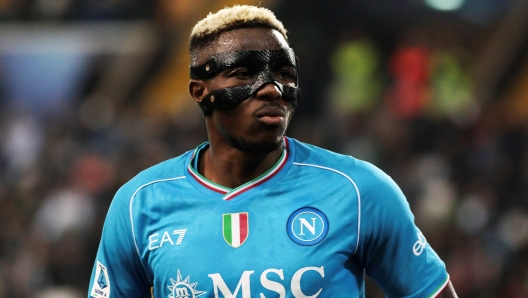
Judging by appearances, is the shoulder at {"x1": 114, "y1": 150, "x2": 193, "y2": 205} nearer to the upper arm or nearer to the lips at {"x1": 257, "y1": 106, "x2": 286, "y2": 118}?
the lips at {"x1": 257, "y1": 106, "x2": 286, "y2": 118}

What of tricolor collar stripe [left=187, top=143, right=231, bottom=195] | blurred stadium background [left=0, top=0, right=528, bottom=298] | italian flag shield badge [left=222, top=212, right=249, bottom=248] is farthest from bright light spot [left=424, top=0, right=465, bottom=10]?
italian flag shield badge [left=222, top=212, right=249, bottom=248]

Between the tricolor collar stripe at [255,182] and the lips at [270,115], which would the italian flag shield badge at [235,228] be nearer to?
the tricolor collar stripe at [255,182]

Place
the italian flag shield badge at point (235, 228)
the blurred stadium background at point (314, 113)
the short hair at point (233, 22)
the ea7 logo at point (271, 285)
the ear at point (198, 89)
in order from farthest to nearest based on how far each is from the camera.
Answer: the blurred stadium background at point (314, 113), the ear at point (198, 89), the short hair at point (233, 22), the italian flag shield badge at point (235, 228), the ea7 logo at point (271, 285)

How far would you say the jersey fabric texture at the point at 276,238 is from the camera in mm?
2984

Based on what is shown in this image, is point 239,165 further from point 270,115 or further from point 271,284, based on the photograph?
point 271,284

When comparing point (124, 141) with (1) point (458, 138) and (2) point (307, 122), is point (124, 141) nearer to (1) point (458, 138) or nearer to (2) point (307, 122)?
(2) point (307, 122)

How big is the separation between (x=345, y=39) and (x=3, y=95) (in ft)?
16.9

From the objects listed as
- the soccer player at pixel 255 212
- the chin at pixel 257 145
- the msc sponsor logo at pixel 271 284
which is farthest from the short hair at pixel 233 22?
the msc sponsor logo at pixel 271 284

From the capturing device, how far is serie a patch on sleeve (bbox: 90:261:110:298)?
10.7 ft

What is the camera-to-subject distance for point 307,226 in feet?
9.98

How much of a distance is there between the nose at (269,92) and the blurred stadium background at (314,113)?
14.4 ft

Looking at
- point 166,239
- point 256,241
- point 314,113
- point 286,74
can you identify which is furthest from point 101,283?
point 314,113

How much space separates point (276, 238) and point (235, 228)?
151mm

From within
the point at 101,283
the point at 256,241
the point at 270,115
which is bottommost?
the point at 101,283
